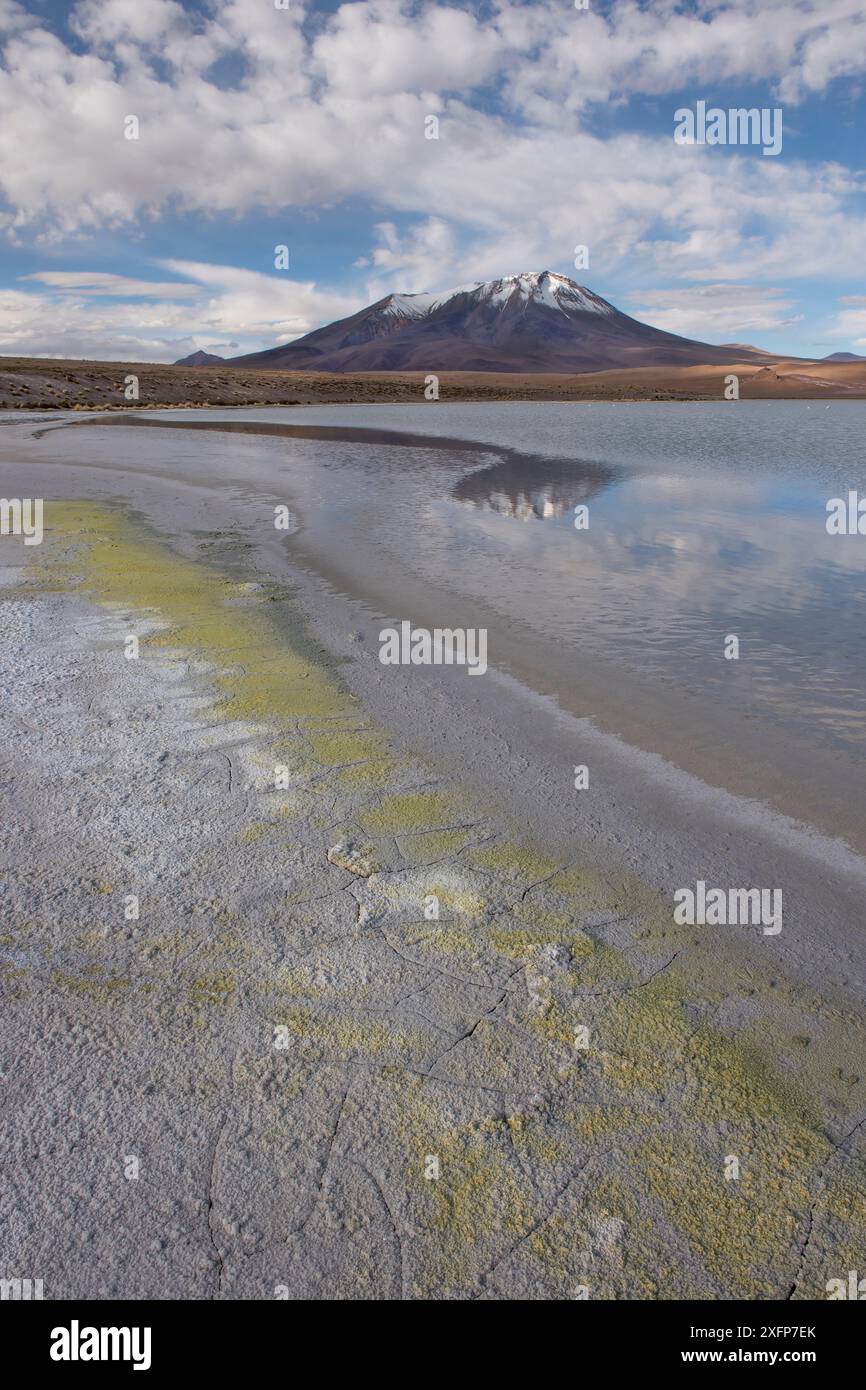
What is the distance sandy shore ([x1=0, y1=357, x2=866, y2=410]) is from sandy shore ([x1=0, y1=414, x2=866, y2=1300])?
50.6 m

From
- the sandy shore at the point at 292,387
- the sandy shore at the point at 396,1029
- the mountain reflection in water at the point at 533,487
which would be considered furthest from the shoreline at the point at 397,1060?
the sandy shore at the point at 292,387

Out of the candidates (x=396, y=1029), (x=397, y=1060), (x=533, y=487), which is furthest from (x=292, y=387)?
(x=397, y=1060)

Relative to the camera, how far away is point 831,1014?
3484 millimetres

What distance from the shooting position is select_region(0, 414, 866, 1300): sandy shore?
252 centimetres

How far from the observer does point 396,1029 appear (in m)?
3.29

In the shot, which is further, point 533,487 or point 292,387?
point 292,387

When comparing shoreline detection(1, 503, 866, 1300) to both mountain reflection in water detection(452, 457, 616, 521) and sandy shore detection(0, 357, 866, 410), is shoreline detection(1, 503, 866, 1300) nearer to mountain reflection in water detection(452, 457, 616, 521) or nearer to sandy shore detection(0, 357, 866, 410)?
mountain reflection in water detection(452, 457, 616, 521)

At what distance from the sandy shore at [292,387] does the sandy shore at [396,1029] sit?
50590mm

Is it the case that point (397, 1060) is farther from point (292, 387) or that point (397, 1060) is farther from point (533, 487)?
point (292, 387)

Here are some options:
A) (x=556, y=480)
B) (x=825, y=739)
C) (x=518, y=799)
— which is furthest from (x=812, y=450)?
(x=518, y=799)

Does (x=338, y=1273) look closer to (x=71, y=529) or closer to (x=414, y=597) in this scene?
(x=414, y=597)

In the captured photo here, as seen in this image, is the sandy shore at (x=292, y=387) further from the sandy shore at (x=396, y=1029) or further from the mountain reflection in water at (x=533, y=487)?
the sandy shore at (x=396, y=1029)

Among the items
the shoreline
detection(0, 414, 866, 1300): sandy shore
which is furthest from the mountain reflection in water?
the shoreline

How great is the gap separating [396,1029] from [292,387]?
3299 inches
